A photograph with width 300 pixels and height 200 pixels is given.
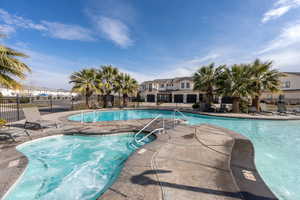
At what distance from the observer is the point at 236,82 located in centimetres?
1395

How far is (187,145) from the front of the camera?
480 centimetres

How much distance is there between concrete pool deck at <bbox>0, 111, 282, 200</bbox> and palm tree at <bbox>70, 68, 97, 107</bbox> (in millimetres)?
11088

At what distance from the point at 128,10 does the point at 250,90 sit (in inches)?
616

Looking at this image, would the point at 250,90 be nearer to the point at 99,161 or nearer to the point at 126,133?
the point at 126,133

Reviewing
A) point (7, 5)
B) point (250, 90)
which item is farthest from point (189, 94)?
point (7, 5)

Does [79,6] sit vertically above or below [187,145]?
above

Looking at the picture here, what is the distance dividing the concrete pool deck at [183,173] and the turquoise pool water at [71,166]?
54 centimetres

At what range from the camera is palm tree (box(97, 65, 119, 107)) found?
16797mm

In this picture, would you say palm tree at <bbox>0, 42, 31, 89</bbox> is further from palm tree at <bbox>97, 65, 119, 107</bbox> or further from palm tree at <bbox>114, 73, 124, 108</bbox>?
palm tree at <bbox>114, 73, 124, 108</bbox>

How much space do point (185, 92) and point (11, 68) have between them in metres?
27.9

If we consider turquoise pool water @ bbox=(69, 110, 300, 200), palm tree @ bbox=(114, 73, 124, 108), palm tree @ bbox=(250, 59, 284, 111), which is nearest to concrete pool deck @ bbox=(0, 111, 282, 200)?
turquoise pool water @ bbox=(69, 110, 300, 200)

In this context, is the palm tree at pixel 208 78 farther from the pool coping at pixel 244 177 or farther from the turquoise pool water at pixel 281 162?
the pool coping at pixel 244 177

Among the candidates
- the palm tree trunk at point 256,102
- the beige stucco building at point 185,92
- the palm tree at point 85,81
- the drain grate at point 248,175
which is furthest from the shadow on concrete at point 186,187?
the beige stucco building at point 185,92

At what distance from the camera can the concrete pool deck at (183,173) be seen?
7.74 feet
